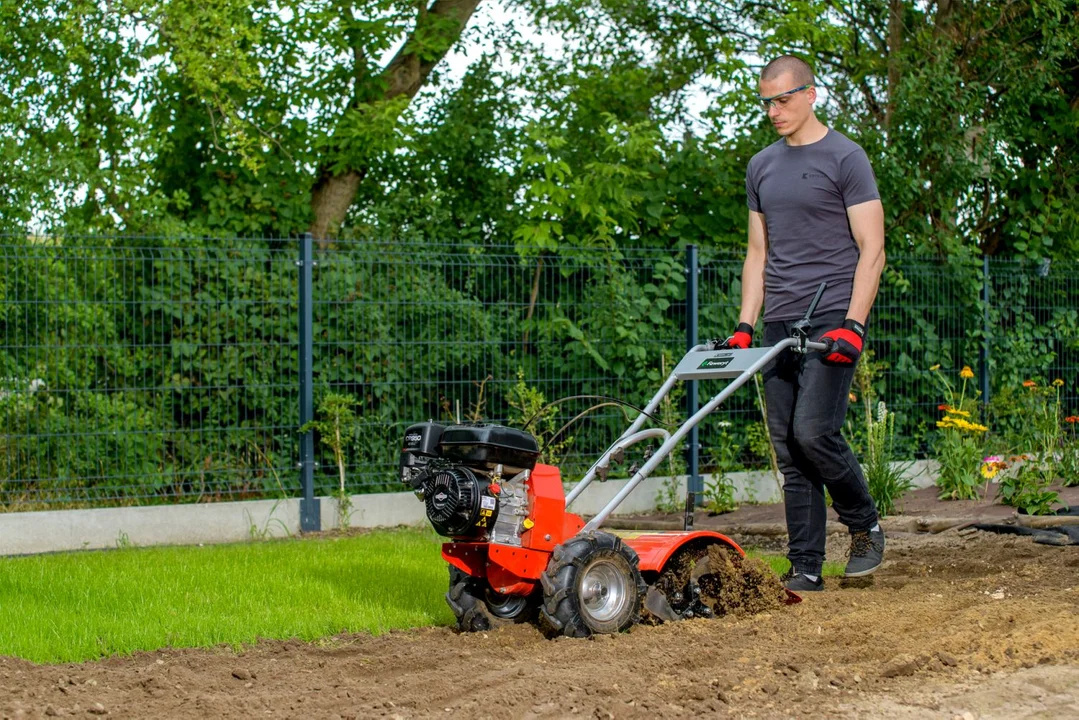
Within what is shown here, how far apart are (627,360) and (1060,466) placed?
301cm

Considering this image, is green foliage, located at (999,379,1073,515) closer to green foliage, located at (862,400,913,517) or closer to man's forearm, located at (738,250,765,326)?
green foliage, located at (862,400,913,517)

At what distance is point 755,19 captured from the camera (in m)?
13.1

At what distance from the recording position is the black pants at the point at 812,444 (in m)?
5.03

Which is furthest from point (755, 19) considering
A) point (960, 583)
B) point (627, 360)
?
point (960, 583)

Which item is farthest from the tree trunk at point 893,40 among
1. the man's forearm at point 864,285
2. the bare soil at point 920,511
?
the man's forearm at point 864,285

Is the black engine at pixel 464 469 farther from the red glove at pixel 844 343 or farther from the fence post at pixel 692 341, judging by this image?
the fence post at pixel 692 341

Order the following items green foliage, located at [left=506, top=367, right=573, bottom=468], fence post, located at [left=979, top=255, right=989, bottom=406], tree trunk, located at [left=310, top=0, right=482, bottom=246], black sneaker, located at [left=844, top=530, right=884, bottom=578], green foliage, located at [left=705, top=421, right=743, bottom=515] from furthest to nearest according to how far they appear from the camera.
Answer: tree trunk, located at [left=310, top=0, right=482, bottom=246] < fence post, located at [left=979, top=255, right=989, bottom=406] < green foliage, located at [left=705, top=421, right=743, bottom=515] < green foliage, located at [left=506, top=367, right=573, bottom=468] < black sneaker, located at [left=844, top=530, right=884, bottom=578]

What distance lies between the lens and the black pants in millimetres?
5027

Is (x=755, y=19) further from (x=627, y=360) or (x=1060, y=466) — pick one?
(x=1060, y=466)

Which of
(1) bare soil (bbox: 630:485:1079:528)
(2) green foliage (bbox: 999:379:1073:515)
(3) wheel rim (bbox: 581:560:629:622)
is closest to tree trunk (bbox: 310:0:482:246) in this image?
(1) bare soil (bbox: 630:485:1079:528)

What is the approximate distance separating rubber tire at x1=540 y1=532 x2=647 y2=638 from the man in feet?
3.36

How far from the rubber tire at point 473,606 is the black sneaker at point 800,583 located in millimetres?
1158

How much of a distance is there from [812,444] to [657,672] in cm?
154

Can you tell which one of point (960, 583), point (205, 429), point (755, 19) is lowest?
point (960, 583)
